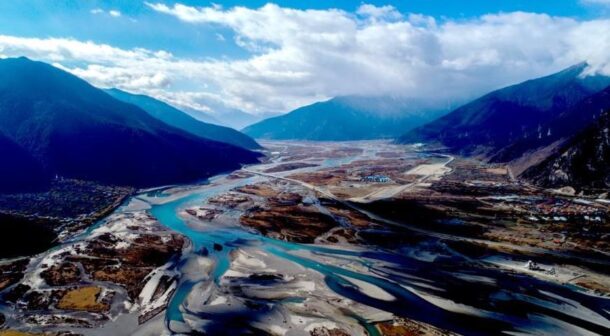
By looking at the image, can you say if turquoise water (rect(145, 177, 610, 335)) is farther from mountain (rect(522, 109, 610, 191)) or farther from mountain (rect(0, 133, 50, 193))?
mountain (rect(522, 109, 610, 191))

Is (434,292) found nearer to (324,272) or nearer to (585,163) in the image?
(324,272)

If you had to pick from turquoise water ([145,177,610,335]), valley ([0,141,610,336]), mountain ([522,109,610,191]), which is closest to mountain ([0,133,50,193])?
valley ([0,141,610,336])

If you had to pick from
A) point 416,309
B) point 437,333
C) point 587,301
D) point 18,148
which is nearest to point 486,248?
point 587,301

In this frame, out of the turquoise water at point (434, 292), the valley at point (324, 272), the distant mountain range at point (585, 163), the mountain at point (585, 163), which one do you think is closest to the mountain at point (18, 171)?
the valley at point (324, 272)

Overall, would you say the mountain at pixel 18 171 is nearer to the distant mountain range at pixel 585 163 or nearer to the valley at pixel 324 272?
the valley at pixel 324 272

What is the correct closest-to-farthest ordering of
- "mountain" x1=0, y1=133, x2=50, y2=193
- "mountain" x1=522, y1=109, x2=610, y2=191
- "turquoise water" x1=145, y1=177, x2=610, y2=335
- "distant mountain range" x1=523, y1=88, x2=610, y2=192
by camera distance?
"turquoise water" x1=145, y1=177, x2=610, y2=335, "mountain" x1=522, y1=109, x2=610, y2=191, "distant mountain range" x1=523, y1=88, x2=610, y2=192, "mountain" x1=0, y1=133, x2=50, y2=193

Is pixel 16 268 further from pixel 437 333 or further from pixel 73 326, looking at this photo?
pixel 437 333

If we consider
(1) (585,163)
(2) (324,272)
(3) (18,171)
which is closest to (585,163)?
(1) (585,163)
